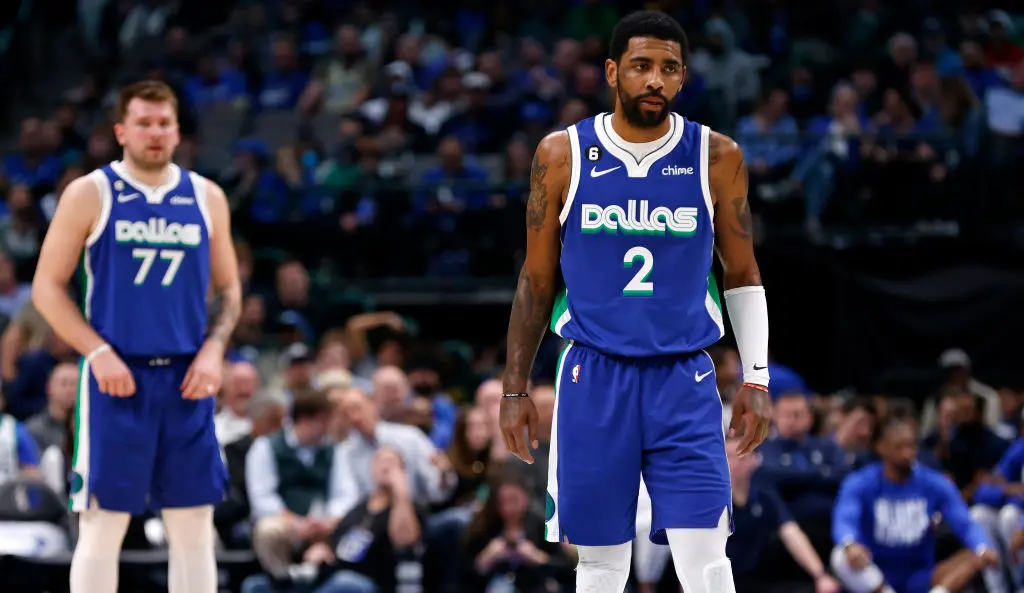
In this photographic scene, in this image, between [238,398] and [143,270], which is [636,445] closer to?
[143,270]

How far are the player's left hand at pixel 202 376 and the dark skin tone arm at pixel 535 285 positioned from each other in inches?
56.2

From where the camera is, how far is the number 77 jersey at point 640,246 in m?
4.92

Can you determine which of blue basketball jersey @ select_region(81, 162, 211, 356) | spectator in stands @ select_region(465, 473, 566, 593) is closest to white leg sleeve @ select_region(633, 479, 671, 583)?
spectator in stands @ select_region(465, 473, 566, 593)

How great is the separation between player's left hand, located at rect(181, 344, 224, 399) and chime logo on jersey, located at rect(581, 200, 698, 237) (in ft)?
6.01

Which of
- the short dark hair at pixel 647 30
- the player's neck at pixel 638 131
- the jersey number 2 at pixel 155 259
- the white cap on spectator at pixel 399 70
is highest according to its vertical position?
the white cap on spectator at pixel 399 70

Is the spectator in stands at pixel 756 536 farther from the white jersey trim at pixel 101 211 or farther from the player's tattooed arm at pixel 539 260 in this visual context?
the white jersey trim at pixel 101 211

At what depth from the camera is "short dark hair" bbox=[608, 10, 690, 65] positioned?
193 inches

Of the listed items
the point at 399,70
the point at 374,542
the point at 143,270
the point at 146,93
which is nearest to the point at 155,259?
the point at 143,270

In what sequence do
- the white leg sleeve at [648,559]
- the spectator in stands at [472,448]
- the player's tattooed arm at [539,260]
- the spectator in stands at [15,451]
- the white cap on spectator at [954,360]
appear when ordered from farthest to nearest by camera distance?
the white cap on spectator at [954,360], the spectator in stands at [472,448], the spectator in stands at [15,451], the white leg sleeve at [648,559], the player's tattooed arm at [539,260]

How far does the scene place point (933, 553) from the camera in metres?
9.28

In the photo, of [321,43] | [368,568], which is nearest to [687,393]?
[368,568]

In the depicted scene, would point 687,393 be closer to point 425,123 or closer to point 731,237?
point 731,237

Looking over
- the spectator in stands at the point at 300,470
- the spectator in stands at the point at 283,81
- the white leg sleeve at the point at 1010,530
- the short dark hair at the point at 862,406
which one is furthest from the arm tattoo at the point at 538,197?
the spectator in stands at the point at 283,81

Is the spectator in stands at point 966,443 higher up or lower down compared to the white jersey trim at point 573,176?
lower down
